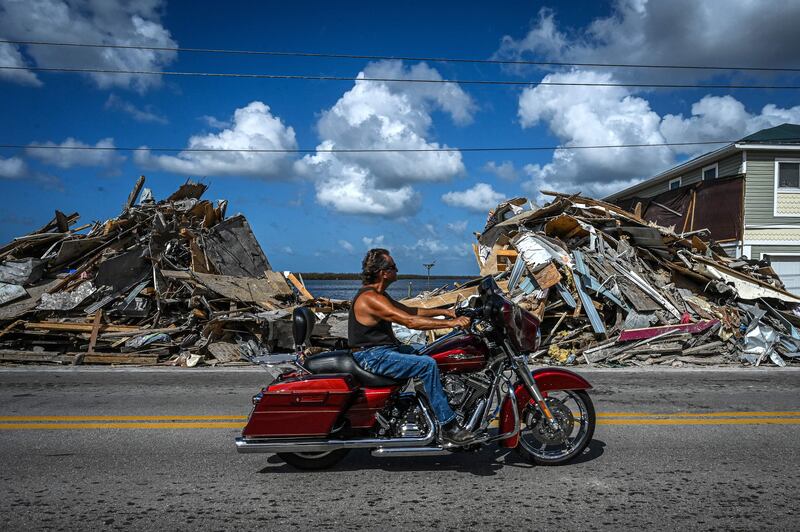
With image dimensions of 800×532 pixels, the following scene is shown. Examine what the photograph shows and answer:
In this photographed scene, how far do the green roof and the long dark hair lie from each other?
21.0 metres

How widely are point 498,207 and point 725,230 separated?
30.5 feet

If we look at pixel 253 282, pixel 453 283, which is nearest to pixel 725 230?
pixel 453 283

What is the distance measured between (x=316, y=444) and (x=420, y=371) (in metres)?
1.02

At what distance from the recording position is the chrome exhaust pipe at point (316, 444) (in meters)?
4.52

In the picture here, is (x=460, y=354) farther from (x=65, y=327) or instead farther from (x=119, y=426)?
(x=65, y=327)

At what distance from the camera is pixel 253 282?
47.2 ft

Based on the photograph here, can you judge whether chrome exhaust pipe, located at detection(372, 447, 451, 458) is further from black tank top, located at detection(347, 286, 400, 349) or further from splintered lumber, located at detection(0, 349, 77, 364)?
splintered lumber, located at detection(0, 349, 77, 364)

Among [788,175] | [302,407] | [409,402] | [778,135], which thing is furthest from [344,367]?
[778,135]

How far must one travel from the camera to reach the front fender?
4684 millimetres

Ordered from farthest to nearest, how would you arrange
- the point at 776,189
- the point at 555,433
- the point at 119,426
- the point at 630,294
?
the point at 776,189 < the point at 630,294 < the point at 119,426 < the point at 555,433

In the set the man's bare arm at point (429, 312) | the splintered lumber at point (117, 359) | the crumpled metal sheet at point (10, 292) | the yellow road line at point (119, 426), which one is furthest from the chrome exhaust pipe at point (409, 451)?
the crumpled metal sheet at point (10, 292)

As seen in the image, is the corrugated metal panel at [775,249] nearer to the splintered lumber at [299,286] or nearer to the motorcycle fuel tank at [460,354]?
the splintered lumber at [299,286]

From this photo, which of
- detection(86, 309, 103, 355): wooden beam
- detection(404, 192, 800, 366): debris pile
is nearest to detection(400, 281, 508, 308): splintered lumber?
detection(404, 192, 800, 366): debris pile

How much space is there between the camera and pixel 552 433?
15.7ft
